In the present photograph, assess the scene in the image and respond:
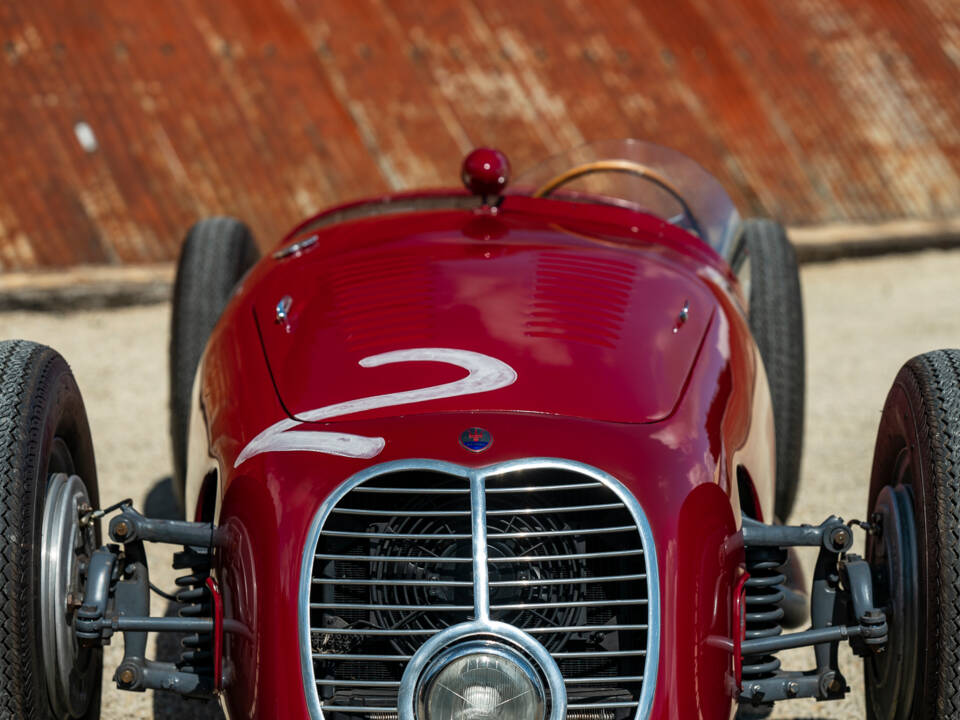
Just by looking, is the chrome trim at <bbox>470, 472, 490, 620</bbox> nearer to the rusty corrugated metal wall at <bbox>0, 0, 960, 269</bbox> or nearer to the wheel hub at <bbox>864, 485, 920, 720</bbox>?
the wheel hub at <bbox>864, 485, 920, 720</bbox>

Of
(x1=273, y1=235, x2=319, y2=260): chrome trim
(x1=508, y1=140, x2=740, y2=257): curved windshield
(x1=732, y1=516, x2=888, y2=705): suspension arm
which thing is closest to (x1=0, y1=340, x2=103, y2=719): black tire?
(x1=273, y1=235, x2=319, y2=260): chrome trim

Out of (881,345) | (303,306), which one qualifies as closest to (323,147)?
(881,345)

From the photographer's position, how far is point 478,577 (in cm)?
258

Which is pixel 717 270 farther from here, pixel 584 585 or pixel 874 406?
pixel 874 406

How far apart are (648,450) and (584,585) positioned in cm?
31

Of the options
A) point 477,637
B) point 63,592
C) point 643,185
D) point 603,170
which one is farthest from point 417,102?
point 477,637

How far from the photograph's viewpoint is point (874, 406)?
269 inches

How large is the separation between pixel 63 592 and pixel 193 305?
6.27 feet

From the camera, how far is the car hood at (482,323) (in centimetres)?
288

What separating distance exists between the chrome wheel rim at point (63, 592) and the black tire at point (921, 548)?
193cm

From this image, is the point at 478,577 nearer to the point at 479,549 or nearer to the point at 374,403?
the point at 479,549

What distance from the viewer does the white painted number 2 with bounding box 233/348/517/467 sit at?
9.04 ft

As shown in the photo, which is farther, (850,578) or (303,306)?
(303,306)

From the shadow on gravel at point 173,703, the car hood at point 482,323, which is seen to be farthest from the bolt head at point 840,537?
the shadow on gravel at point 173,703
